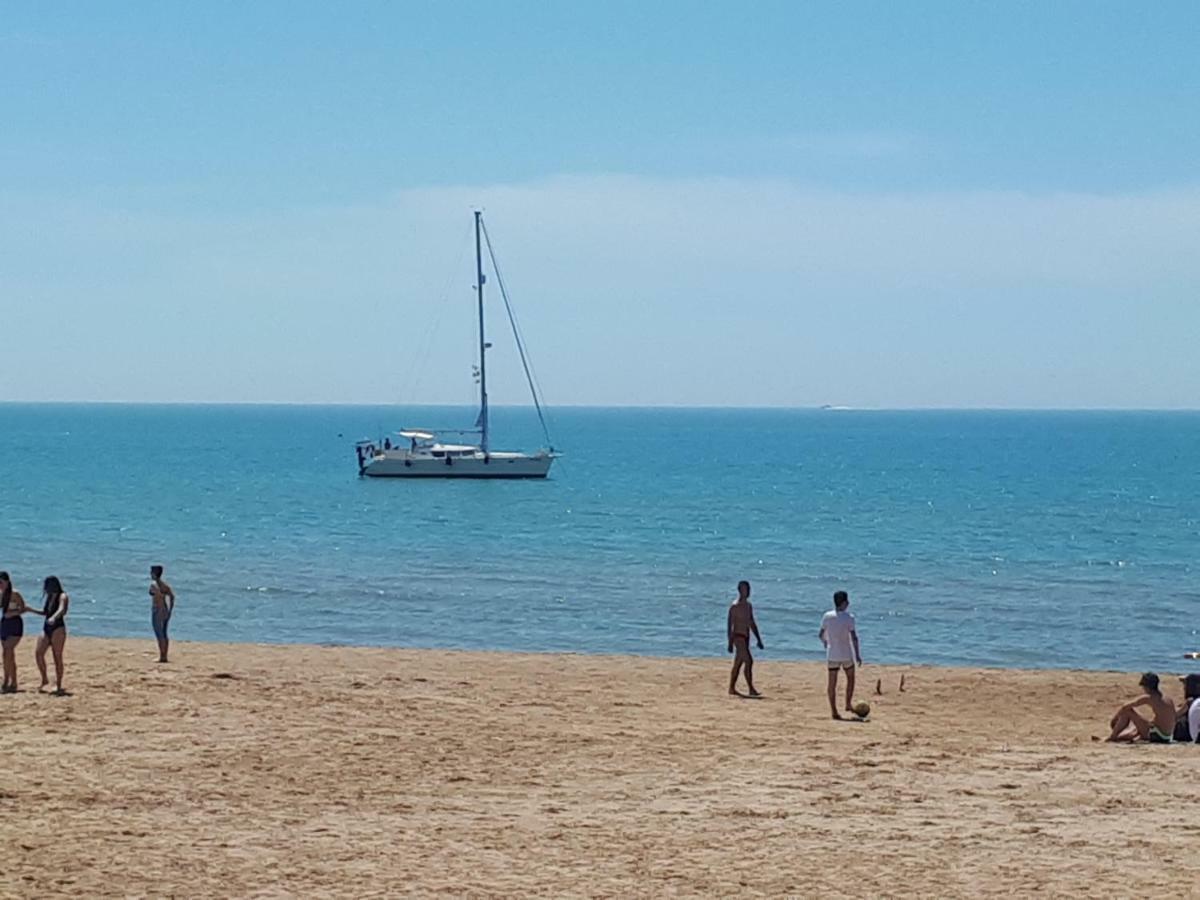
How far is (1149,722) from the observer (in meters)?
17.3

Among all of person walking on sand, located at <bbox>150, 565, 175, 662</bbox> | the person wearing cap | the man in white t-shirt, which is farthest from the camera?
person walking on sand, located at <bbox>150, 565, 175, 662</bbox>

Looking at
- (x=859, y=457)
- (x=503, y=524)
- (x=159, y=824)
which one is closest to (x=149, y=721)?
(x=159, y=824)

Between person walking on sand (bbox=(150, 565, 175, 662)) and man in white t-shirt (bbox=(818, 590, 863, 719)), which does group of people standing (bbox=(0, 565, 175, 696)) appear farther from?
man in white t-shirt (bbox=(818, 590, 863, 719))

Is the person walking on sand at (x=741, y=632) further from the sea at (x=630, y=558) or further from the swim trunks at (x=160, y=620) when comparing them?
the sea at (x=630, y=558)

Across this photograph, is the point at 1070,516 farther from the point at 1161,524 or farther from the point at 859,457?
the point at 859,457

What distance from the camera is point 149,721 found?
55.0 feet

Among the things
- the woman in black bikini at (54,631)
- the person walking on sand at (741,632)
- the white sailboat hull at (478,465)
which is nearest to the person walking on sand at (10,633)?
the woman in black bikini at (54,631)

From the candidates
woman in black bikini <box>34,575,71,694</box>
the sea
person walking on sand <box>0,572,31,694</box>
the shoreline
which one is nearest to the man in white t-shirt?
the shoreline

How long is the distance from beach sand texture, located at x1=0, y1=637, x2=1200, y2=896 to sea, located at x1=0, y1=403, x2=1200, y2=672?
10.6m

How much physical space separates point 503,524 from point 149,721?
46.2 meters

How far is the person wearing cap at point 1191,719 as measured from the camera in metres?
16.8

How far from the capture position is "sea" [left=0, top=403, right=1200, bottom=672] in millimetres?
32156

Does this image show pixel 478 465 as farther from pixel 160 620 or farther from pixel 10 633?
pixel 10 633

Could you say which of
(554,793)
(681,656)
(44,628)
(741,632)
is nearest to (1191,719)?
(741,632)
